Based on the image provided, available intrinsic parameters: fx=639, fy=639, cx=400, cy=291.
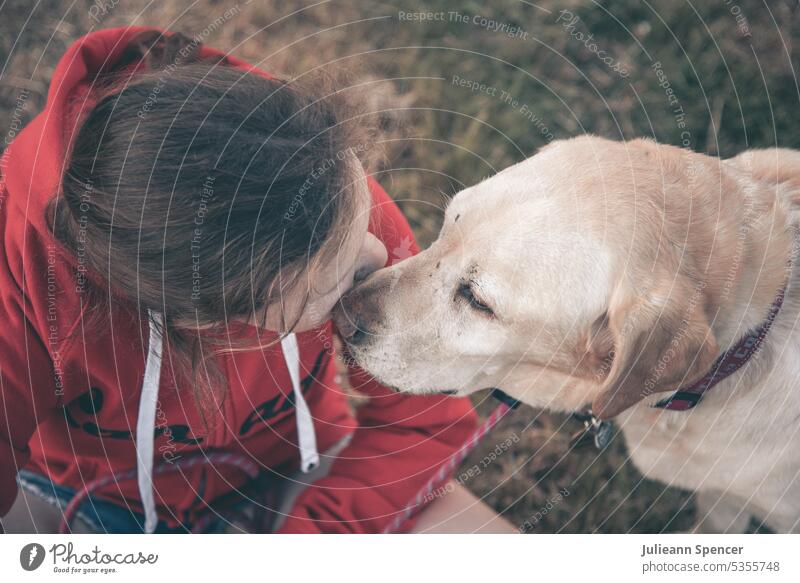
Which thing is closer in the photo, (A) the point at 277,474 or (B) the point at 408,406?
(B) the point at 408,406

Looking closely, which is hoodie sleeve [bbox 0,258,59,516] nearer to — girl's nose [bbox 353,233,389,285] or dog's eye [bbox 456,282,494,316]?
girl's nose [bbox 353,233,389,285]

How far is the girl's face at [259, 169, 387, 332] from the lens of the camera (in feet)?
6.68

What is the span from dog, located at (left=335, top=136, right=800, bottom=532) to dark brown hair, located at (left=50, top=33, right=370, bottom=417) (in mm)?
540

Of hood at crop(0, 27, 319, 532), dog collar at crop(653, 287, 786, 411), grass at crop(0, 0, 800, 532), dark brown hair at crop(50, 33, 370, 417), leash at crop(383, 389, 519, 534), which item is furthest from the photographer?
grass at crop(0, 0, 800, 532)

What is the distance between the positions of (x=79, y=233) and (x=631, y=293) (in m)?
1.74

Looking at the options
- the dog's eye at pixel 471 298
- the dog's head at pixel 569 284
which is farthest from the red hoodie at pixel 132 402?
the dog's eye at pixel 471 298

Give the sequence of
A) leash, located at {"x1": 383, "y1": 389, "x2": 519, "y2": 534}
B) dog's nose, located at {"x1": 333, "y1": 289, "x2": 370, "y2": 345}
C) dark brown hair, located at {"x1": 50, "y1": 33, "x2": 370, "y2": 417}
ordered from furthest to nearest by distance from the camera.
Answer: leash, located at {"x1": 383, "y1": 389, "x2": 519, "y2": 534} < dog's nose, located at {"x1": 333, "y1": 289, "x2": 370, "y2": 345} < dark brown hair, located at {"x1": 50, "y1": 33, "x2": 370, "y2": 417}

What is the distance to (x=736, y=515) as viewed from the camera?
3.13m

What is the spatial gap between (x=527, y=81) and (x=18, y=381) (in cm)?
323

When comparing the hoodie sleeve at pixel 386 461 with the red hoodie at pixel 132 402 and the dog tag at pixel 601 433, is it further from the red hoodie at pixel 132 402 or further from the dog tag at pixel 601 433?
the dog tag at pixel 601 433

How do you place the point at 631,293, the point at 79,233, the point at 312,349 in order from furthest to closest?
the point at 312,349 < the point at 631,293 < the point at 79,233

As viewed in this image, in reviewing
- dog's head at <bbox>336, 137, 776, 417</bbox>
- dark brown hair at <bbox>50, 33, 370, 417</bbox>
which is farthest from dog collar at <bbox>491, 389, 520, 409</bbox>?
dark brown hair at <bbox>50, 33, 370, 417</bbox>
